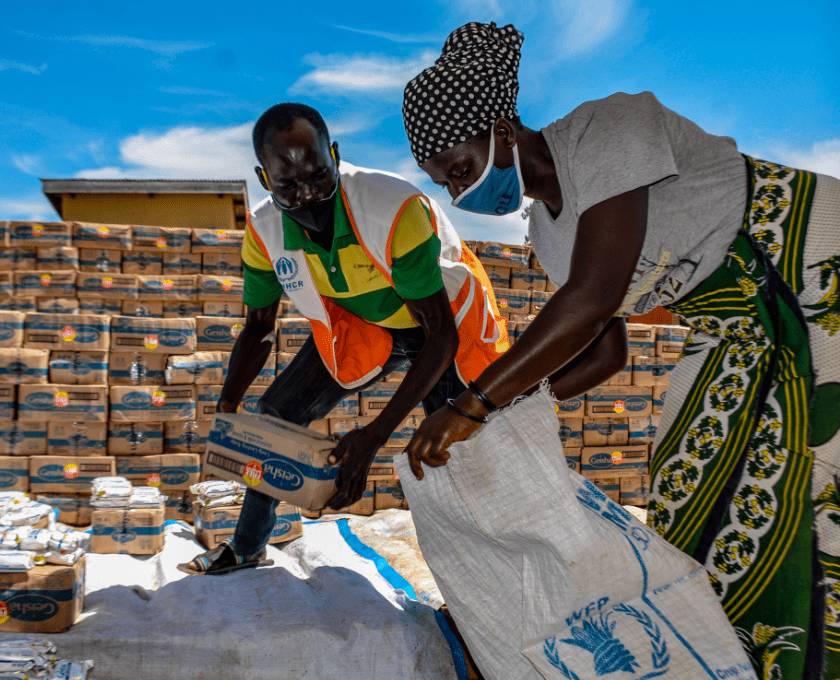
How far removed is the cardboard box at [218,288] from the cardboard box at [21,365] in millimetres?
1211

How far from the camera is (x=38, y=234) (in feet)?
16.3

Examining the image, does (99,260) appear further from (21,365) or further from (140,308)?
(21,365)

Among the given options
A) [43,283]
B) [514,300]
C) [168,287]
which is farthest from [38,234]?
[514,300]

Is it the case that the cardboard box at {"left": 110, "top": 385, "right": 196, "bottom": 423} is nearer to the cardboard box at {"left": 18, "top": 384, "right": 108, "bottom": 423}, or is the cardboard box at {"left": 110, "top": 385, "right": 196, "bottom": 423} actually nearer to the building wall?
the cardboard box at {"left": 18, "top": 384, "right": 108, "bottom": 423}

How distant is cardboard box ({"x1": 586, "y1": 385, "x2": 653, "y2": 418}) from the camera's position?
5.09 m

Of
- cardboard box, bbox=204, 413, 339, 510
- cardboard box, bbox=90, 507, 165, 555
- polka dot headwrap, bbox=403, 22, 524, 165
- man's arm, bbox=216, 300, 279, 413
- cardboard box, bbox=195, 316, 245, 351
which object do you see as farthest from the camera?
cardboard box, bbox=195, 316, 245, 351

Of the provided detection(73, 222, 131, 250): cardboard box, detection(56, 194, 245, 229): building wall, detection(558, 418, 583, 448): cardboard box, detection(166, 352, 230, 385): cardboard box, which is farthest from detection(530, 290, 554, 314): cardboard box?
detection(56, 194, 245, 229): building wall

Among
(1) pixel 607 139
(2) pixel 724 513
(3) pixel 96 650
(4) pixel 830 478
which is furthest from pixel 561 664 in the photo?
(3) pixel 96 650

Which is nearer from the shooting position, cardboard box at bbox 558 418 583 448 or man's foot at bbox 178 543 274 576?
man's foot at bbox 178 543 274 576

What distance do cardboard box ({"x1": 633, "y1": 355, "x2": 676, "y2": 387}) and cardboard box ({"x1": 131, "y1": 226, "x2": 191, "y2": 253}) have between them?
3380mm

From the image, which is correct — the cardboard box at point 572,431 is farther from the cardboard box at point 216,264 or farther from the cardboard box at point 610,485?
the cardboard box at point 216,264

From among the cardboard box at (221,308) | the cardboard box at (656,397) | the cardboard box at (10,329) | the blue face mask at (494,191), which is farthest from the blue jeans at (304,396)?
the cardboard box at (656,397)

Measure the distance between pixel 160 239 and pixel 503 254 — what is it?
2578 millimetres

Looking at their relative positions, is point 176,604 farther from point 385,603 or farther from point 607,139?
point 607,139
